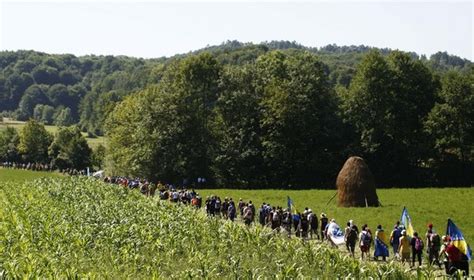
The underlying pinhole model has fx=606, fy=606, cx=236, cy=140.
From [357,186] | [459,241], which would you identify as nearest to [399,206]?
[357,186]

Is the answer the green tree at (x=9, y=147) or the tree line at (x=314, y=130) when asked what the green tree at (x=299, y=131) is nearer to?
the tree line at (x=314, y=130)

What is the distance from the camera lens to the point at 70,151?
97062mm

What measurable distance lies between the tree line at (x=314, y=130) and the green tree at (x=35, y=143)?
44099mm

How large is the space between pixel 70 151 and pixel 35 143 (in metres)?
13.2

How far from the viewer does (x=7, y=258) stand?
75.5ft

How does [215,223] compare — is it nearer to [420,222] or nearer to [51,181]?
[420,222]

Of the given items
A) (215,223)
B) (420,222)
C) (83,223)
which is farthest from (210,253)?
(420,222)

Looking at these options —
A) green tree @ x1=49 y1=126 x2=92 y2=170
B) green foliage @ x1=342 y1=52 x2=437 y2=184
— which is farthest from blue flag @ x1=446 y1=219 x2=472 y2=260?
green tree @ x1=49 y1=126 x2=92 y2=170

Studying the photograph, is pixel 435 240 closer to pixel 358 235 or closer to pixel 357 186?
pixel 358 235

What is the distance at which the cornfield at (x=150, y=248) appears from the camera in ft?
68.8

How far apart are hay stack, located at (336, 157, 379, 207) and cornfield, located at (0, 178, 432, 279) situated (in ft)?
33.1

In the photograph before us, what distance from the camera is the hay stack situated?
38.8 metres

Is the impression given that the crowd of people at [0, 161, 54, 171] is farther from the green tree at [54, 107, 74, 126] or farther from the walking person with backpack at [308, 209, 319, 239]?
the walking person with backpack at [308, 209, 319, 239]

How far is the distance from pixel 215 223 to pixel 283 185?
33209 mm
